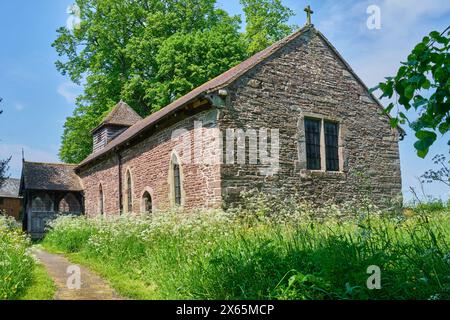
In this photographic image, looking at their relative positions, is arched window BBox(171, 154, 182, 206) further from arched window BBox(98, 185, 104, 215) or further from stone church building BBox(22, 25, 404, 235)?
arched window BBox(98, 185, 104, 215)

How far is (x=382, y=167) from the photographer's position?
16.2 metres

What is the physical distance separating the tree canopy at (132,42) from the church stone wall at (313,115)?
13.3 meters

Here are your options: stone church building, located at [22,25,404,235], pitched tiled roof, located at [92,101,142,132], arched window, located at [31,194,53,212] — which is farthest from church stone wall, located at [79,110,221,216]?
arched window, located at [31,194,53,212]

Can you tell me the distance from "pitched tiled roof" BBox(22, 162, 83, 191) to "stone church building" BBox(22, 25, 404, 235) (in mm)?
8824

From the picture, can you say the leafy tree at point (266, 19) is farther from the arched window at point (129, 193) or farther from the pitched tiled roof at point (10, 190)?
the pitched tiled roof at point (10, 190)

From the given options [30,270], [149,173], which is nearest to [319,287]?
[30,270]

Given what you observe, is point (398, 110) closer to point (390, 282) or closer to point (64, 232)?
point (390, 282)

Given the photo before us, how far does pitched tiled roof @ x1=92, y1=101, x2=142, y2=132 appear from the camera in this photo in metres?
25.3

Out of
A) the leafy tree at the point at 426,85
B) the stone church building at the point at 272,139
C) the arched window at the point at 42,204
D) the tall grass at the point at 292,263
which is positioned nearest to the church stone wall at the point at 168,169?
the stone church building at the point at 272,139

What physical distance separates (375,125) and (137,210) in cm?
984

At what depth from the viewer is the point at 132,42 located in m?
30.4

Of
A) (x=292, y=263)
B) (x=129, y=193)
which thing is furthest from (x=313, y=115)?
(x=292, y=263)

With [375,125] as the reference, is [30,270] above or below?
below
